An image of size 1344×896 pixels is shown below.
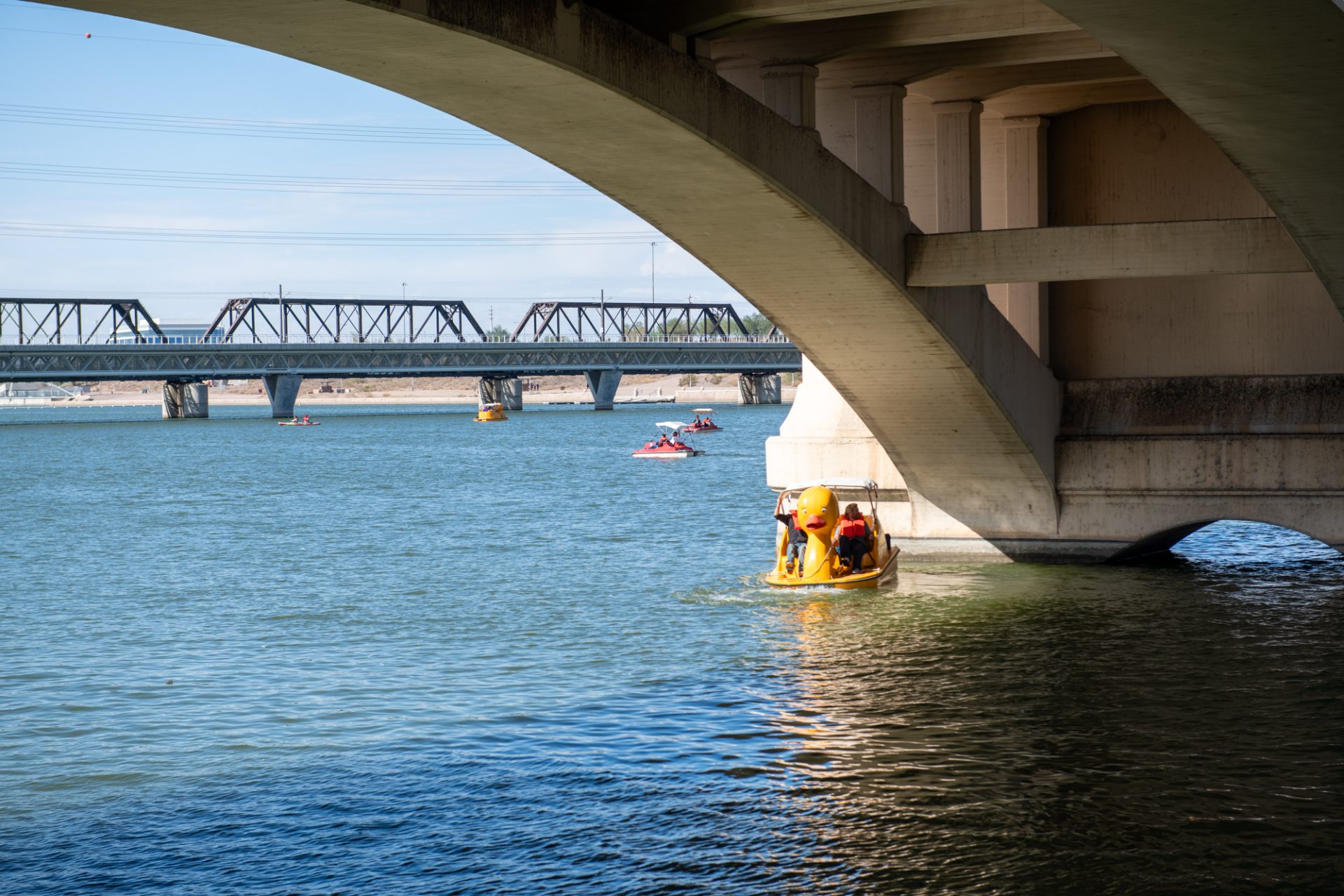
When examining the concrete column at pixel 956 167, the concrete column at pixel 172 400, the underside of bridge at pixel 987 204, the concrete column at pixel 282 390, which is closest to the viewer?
the underside of bridge at pixel 987 204

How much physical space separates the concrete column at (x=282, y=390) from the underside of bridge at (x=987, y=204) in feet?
355

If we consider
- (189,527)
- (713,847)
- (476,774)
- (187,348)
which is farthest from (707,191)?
(187,348)

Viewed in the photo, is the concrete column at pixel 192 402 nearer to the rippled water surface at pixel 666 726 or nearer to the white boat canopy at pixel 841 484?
the rippled water surface at pixel 666 726

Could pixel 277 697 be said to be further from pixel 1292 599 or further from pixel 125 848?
pixel 1292 599

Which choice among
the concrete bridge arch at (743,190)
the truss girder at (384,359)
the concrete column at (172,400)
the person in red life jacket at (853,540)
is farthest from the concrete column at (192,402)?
the person in red life jacket at (853,540)

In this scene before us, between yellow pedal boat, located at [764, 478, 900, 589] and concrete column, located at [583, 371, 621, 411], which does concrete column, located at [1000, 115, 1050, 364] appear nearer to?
yellow pedal boat, located at [764, 478, 900, 589]

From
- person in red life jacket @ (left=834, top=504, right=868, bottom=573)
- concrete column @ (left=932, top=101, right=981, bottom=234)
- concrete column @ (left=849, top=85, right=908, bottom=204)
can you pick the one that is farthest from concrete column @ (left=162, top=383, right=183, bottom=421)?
concrete column @ (left=849, top=85, right=908, bottom=204)

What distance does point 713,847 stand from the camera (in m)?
11.1

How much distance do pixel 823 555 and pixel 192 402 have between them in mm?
119935

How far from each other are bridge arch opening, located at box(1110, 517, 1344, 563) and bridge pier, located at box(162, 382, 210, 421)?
371ft

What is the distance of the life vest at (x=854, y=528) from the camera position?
23.9 metres

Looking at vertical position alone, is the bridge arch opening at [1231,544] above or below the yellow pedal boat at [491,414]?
below

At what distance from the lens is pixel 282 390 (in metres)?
131

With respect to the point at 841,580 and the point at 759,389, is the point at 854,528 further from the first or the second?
the point at 759,389
